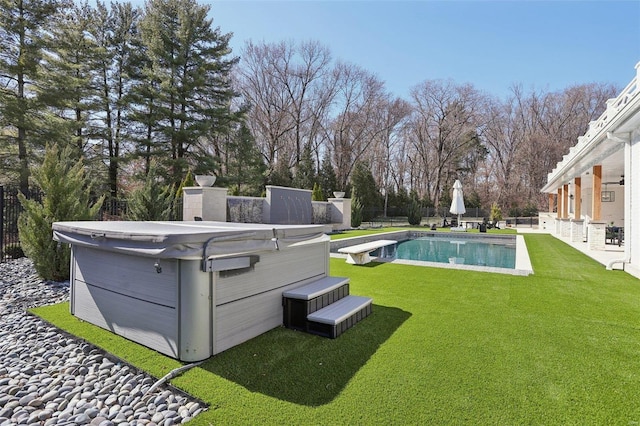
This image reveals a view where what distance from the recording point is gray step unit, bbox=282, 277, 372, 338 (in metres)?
3.44

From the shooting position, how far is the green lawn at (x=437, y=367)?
2.18 metres

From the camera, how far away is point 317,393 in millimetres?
2398

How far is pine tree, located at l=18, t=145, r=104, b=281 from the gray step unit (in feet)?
14.7

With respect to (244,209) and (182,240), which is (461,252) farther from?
(182,240)

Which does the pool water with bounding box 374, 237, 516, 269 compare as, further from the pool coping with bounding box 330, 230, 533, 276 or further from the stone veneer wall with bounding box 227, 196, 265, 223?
the stone veneer wall with bounding box 227, 196, 265, 223

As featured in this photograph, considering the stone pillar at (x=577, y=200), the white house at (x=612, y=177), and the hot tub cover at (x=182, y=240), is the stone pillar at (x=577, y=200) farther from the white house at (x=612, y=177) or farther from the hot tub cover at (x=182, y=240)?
the hot tub cover at (x=182, y=240)

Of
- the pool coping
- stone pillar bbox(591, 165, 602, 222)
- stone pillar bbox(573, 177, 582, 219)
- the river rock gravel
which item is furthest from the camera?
stone pillar bbox(573, 177, 582, 219)

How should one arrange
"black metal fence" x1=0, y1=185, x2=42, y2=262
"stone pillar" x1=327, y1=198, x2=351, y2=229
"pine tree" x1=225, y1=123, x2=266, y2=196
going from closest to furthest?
"black metal fence" x1=0, y1=185, x2=42, y2=262
"stone pillar" x1=327, y1=198, x2=351, y2=229
"pine tree" x1=225, y1=123, x2=266, y2=196

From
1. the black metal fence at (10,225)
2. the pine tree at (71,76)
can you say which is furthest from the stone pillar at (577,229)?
the pine tree at (71,76)

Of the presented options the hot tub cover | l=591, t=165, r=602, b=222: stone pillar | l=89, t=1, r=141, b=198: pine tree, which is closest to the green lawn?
the hot tub cover

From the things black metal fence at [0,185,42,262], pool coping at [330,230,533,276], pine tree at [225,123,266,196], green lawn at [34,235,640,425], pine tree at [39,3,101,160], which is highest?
pine tree at [39,3,101,160]

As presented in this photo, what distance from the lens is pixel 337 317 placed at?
136 inches

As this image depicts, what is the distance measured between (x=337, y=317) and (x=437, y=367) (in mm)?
1062

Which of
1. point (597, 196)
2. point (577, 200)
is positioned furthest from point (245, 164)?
point (597, 196)
